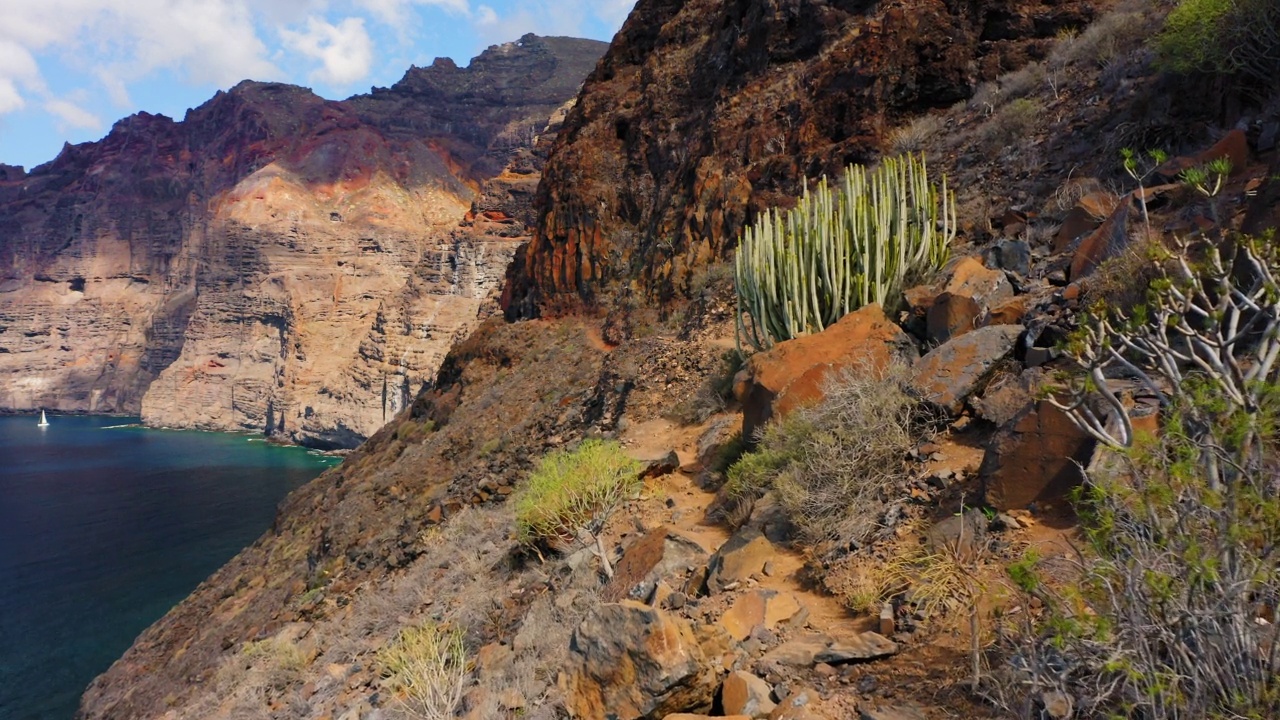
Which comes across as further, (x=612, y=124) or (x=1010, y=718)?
(x=612, y=124)

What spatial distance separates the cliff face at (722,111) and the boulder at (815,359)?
24.5ft

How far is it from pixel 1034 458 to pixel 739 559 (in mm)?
1825

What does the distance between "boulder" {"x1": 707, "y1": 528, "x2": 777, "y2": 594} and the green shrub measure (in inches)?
68.1

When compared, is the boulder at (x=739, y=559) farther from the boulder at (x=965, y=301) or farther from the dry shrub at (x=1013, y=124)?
the dry shrub at (x=1013, y=124)

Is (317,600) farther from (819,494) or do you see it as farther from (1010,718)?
(1010,718)

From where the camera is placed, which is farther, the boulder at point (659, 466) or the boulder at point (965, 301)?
the boulder at point (659, 466)

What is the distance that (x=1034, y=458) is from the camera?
12.4 feet

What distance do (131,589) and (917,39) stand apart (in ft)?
97.9

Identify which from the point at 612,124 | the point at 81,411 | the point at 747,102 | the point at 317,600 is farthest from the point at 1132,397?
the point at 81,411

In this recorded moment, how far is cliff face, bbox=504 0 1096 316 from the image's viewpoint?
13320mm

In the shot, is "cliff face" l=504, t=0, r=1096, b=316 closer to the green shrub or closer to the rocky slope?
the rocky slope

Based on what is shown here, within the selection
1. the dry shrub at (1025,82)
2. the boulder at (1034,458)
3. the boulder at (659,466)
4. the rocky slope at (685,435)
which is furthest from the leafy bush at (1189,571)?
the dry shrub at (1025,82)

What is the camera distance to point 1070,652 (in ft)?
7.64

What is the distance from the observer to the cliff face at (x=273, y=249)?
181 ft
